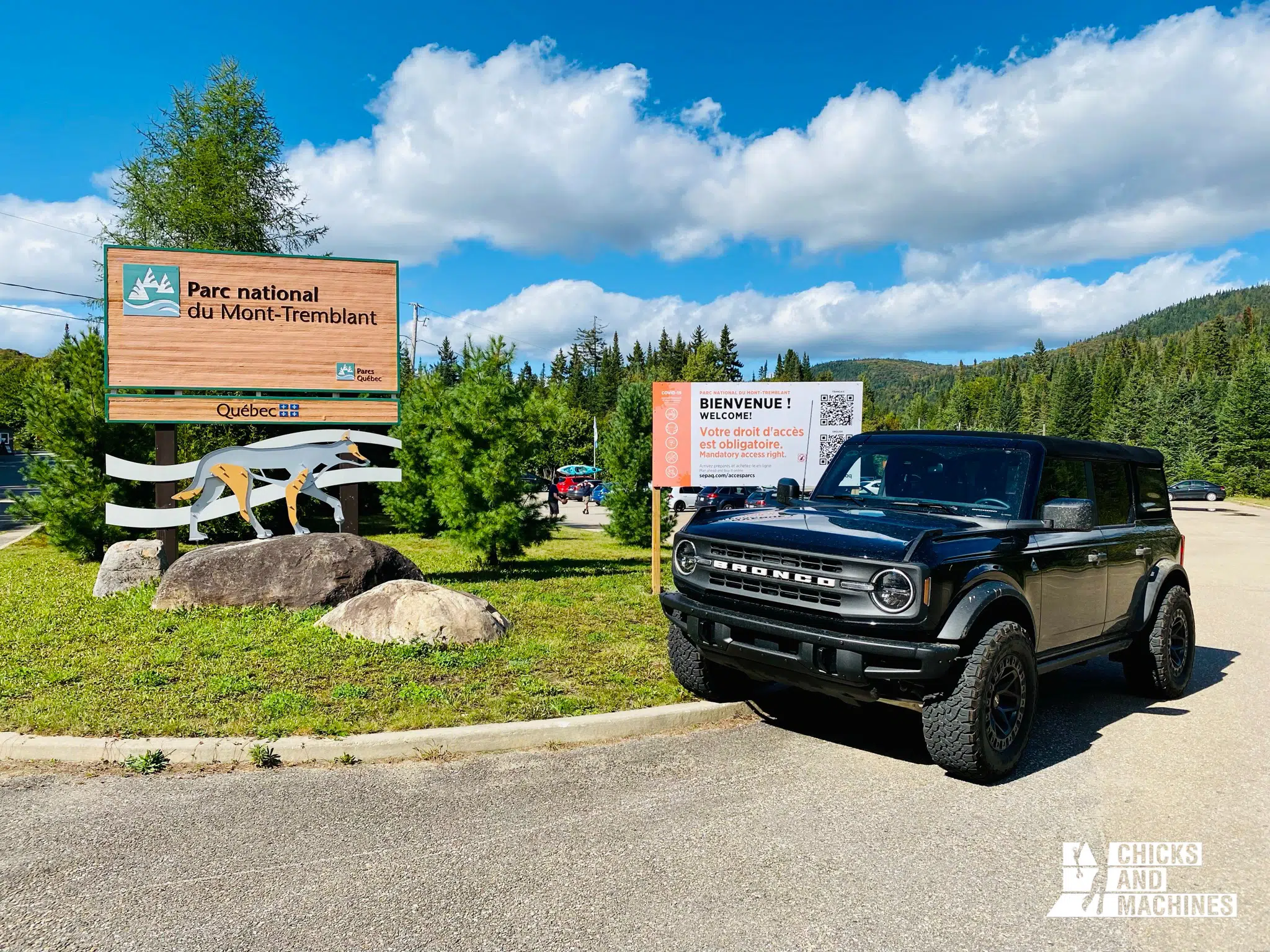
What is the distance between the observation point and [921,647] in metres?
4.42

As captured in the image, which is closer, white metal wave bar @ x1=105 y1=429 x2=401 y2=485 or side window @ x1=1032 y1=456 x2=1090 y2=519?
side window @ x1=1032 y1=456 x2=1090 y2=519

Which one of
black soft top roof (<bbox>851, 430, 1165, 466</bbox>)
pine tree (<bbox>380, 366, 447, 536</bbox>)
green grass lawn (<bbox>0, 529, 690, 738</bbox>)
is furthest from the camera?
pine tree (<bbox>380, 366, 447, 536</bbox>)

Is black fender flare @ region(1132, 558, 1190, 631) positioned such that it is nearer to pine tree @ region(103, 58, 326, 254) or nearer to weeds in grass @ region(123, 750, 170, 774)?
weeds in grass @ region(123, 750, 170, 774)

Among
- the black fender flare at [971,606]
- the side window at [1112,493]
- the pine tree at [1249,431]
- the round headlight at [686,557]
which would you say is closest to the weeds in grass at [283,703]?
the round headlight at [686,557]

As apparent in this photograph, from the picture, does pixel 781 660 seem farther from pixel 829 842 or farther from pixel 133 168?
pixel 133 168

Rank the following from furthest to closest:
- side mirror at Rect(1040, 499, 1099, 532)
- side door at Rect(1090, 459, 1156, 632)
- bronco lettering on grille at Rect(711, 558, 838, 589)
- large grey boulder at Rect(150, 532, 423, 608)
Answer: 1. large grey boulder at Rect(150, 532, 423, 608)
2. side door at Rect(1090, 459, 1156, 632)
3. side mirror at Rect(1040, 499, 1099, 532)
4. bronco lettering on grille at Rect(711, 558, 838, 589)

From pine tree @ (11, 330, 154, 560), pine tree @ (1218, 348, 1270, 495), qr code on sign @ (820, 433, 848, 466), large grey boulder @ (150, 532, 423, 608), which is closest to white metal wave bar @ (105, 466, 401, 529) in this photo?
large grey boulder @ (150, 532, 423, 608)

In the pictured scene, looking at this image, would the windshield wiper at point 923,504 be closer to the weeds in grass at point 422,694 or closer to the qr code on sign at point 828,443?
the weeds in grass at point 422,694

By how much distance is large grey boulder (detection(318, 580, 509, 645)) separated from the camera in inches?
295

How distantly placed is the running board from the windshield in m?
0.98

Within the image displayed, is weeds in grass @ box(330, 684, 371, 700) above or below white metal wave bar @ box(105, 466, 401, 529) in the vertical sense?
below

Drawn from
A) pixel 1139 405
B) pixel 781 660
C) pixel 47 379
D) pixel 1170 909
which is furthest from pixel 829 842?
pixel 1139 405

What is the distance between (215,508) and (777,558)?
362 inches

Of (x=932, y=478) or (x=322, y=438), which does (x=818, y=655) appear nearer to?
(x=932, y=478)
